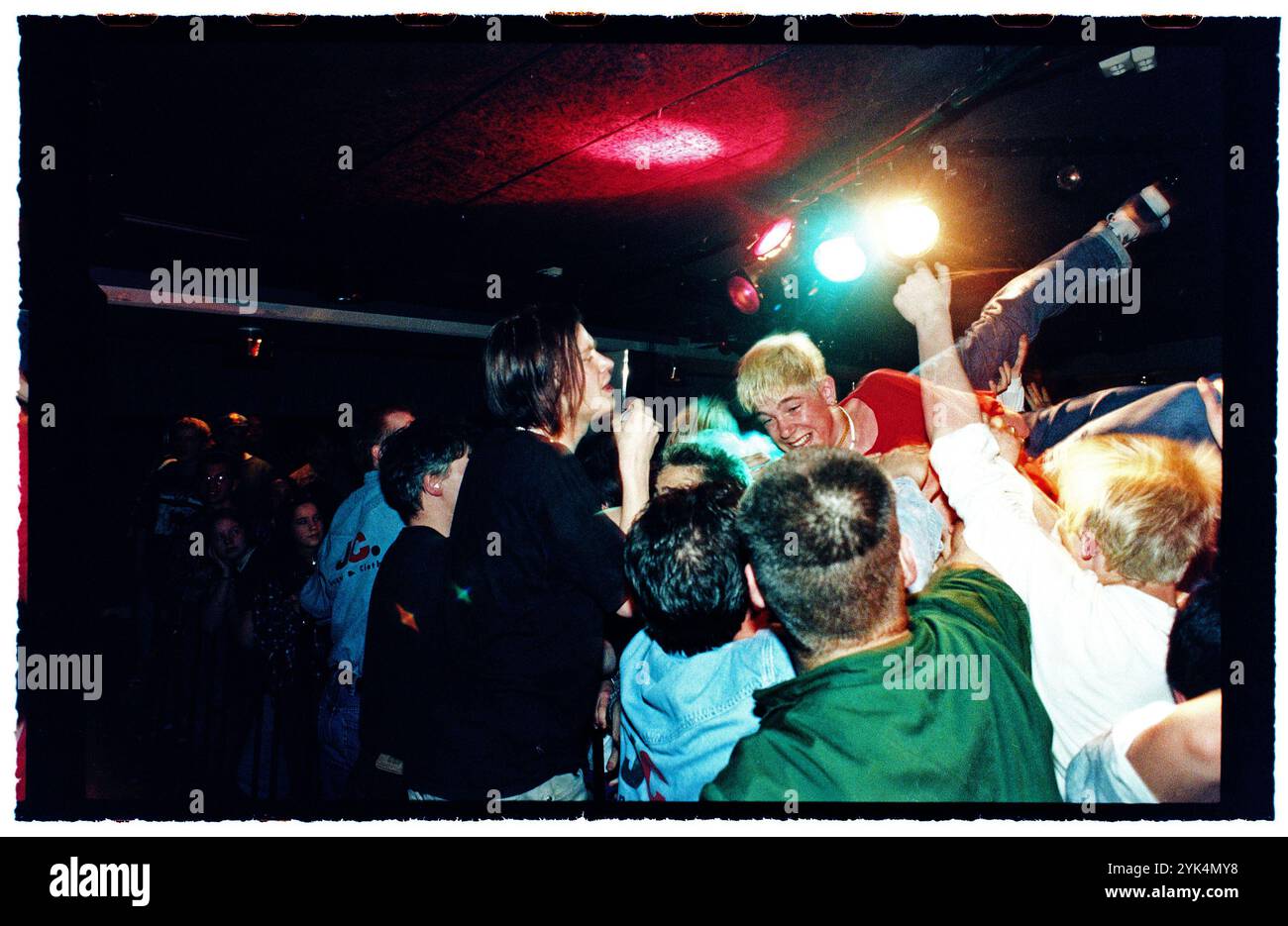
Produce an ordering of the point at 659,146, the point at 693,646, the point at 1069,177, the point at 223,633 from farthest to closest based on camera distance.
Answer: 1. the point at 659,146
2. the point at 223,633
3. the point at 1069,177
4. the point at 693,646

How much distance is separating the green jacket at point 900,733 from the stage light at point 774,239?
104 inches

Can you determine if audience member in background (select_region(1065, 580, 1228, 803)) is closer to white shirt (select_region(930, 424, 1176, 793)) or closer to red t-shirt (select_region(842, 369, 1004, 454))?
white shirt (select_region(930, 424, 1176, 793))

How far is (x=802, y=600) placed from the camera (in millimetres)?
1152

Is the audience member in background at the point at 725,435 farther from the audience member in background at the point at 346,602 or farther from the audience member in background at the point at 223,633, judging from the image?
the audience member in background at the point at 223,633

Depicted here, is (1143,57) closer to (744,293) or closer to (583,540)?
(744,293)

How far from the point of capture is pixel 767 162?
3688mm

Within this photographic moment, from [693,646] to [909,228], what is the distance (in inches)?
94.3

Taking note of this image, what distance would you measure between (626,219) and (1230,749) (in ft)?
12.8

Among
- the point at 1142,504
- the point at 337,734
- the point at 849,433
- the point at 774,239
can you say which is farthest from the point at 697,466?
the point at 774,239

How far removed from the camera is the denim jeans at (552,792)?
5.30 ft

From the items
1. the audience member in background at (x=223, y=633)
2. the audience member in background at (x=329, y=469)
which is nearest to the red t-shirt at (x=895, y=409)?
the audience member in background at (x=223, y=633)

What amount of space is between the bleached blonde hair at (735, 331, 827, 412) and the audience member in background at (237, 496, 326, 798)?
69.8 inches
